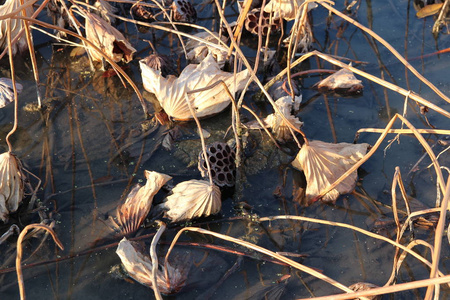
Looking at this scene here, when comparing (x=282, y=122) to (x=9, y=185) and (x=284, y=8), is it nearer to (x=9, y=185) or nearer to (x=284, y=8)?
(x=284, y=8)

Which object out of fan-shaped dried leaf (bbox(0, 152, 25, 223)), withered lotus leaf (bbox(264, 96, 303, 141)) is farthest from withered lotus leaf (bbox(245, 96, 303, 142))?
fan-shaped dried leaf (bbox(0, 152, 25, 223))

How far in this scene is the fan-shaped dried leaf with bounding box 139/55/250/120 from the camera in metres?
1.82

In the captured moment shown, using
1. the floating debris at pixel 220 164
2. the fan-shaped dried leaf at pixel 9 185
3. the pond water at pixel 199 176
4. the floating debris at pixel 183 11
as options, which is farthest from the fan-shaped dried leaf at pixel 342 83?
the fan-shaped dried leaf at pixel 9 185

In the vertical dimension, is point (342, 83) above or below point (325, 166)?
above

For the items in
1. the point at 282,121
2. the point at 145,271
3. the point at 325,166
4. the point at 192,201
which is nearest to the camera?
the point at 145,271

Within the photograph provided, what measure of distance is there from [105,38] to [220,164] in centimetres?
79

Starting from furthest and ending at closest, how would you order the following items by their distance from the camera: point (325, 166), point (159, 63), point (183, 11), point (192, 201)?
point (183, 11) → point (159, 63) → point (325, 166) → point (192, 201)

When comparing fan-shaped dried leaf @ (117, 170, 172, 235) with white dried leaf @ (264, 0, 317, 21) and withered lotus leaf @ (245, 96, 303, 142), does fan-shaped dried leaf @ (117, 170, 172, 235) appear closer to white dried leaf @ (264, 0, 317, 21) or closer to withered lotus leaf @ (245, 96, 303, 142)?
withered lotus leaf @ (245, 96, 303, 142)

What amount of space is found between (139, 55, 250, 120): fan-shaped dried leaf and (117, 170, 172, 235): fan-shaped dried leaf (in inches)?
14.4

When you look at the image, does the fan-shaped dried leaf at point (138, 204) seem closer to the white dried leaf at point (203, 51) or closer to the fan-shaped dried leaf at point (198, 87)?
the fan-shaped dried leaf at point (198, 87)

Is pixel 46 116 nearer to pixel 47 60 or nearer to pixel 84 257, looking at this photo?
pixel 47 60

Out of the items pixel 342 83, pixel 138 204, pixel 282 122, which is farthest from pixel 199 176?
pixel 342 83

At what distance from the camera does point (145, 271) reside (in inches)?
53.3

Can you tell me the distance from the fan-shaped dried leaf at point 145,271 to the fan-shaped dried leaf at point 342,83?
3.40 ft
